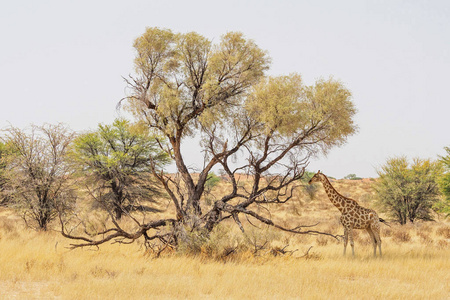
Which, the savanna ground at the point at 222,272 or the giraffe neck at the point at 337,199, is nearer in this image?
the savanna ground at the point at 222,272

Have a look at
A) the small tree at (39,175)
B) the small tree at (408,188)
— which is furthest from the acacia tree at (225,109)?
the small tree at (408,188)

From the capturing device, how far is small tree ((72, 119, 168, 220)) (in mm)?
21684

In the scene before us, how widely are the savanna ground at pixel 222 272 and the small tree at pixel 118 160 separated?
8.21m

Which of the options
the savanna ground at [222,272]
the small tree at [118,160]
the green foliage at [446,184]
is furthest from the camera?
the small tree at [118,160]

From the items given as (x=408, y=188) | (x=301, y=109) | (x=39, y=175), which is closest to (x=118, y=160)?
(x=39, y=175)

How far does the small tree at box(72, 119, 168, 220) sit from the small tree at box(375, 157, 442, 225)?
14170 mm

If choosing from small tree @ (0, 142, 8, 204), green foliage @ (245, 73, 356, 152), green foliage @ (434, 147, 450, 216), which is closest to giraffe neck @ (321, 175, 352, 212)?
green foliage @ (245, 73, 356, 152)

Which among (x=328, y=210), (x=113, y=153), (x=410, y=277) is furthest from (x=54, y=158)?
(x=328, y=210)

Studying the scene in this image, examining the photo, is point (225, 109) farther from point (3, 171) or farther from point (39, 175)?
point (3, 171)

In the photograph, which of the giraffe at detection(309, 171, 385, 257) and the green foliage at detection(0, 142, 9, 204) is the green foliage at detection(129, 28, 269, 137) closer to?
the giraffe at detection(309, 171, 385, 257)

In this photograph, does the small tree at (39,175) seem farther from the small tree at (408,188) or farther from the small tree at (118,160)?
the small tree at (408,188)

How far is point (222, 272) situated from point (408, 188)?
55.9 ft

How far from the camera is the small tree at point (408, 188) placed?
22.2m

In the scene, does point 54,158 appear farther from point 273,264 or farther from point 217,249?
point 273,264
